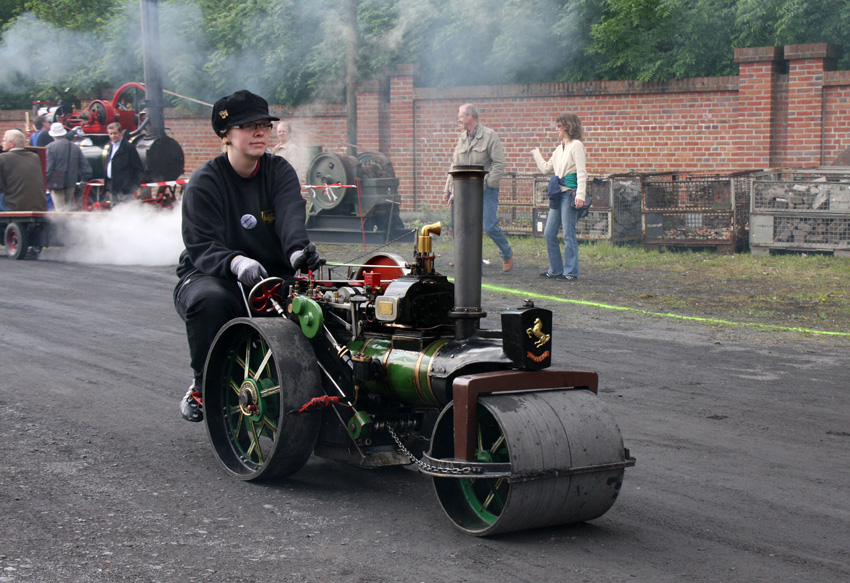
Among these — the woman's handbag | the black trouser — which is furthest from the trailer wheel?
the black trouser

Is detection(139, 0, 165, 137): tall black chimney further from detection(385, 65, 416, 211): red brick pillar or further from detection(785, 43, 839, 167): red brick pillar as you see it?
detection(785, 43, 839, 167): red brick pillar

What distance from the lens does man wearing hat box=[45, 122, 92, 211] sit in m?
15.4

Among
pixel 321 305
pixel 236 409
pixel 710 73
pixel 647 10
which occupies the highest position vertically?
pixel 647 10

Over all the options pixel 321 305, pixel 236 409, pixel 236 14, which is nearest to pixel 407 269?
pixel 321 305

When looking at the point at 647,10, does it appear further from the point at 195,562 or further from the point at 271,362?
the point at 195,562

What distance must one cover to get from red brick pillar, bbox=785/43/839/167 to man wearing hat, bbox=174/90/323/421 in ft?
42.2

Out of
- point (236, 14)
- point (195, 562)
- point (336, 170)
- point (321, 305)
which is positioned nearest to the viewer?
point (195, 562)

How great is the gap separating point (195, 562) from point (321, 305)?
133cm

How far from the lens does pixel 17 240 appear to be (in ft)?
46.3

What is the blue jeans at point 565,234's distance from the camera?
11.5 meters

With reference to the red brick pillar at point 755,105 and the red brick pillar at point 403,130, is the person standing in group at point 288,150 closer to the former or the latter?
the red brick pillar at point 403,130

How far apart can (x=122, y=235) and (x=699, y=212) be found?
799 centimetres

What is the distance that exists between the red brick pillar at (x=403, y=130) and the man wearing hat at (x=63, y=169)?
6.35 m

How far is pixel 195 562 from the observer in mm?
3553
